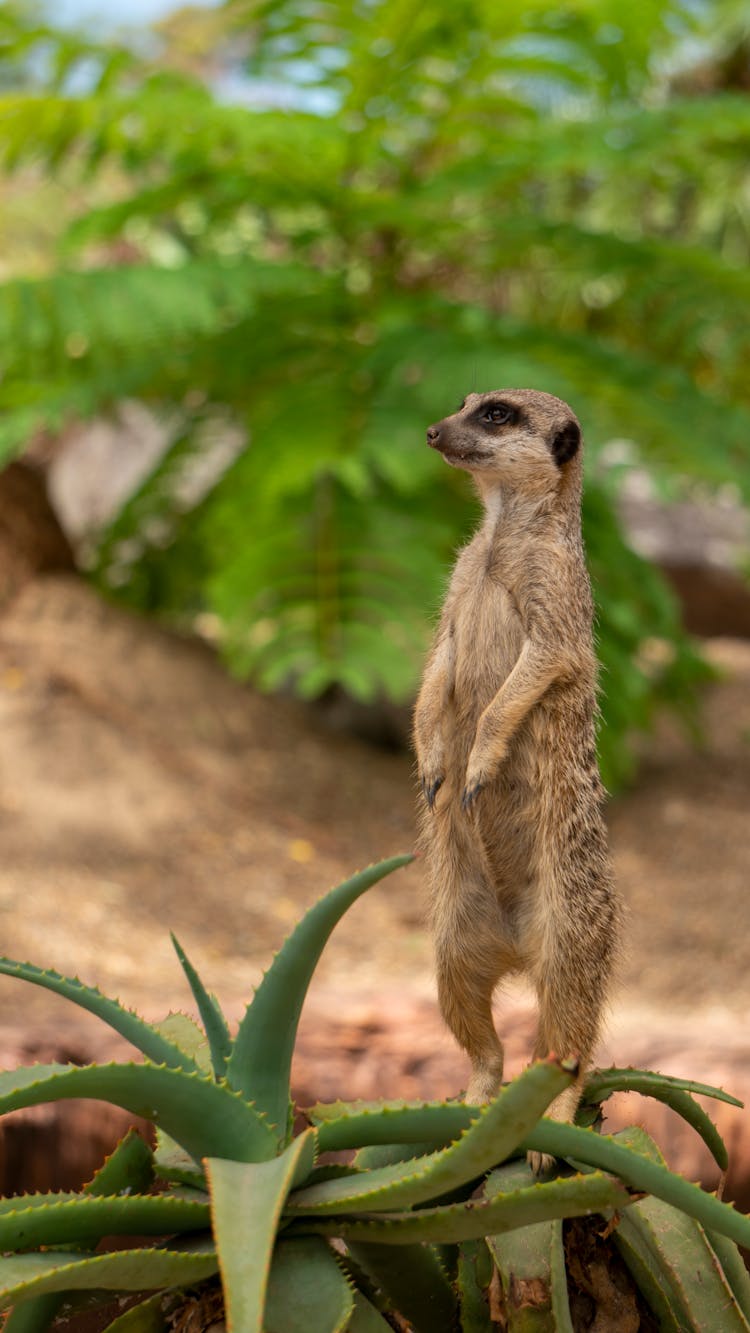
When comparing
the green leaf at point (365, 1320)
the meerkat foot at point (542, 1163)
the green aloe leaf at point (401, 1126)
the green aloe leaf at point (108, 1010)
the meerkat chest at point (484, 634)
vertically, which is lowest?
the green leaf at point (365, 1320)

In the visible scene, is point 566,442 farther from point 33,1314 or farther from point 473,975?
point 33,1314

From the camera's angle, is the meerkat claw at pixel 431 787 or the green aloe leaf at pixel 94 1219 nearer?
the green aloe leaf at pixel 94 1219

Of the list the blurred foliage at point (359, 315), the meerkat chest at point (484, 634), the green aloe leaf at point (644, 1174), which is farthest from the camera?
the blurred foliage at point (359, 315)

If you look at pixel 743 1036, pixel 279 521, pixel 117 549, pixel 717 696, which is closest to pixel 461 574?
pixel 743 1036

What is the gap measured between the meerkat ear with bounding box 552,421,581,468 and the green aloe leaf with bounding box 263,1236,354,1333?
753 mm

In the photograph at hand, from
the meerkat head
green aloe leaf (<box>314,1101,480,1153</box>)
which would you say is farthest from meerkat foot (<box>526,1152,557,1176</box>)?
the meerkat head

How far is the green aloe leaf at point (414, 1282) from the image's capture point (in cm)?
122

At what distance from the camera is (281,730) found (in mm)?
5258

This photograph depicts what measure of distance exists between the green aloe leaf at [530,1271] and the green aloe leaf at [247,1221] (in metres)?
0.22

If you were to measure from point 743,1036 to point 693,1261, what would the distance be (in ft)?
3.98

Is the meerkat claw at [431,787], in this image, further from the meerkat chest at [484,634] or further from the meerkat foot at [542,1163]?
→ the meerkat foot at [542,1163]

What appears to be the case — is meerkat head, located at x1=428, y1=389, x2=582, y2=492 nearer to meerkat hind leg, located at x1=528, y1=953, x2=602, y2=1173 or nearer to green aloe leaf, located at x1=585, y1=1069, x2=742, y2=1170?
meerkat hind leg, located at x1=528, y1=953, x2=602, y2=1173

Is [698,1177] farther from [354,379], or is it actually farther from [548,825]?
[354,379]

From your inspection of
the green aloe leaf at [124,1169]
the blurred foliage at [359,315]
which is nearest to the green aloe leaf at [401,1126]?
the green aloe leaf at [124,1169]
